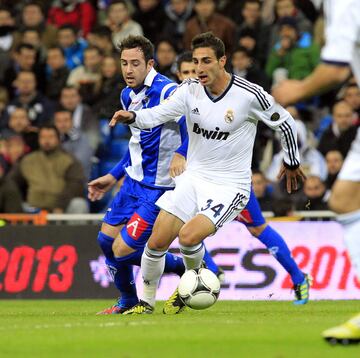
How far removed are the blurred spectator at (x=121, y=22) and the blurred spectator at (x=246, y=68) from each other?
2173 mm

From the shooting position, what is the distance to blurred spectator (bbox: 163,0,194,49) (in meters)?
20.3

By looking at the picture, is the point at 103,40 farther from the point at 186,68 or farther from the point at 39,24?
the point at 186,68

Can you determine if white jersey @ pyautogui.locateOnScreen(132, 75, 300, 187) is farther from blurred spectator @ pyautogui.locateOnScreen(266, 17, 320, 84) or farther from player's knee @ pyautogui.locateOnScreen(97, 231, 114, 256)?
blurred spectator @ pyautogui.locateOnScreen(266, 17, 320, 84)

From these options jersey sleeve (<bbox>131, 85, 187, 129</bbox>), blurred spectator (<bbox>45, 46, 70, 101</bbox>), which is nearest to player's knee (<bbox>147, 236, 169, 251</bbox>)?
jersey sleeve (<bbox>131, 85, 187, 129</bbox>)

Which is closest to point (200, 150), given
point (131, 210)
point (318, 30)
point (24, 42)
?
point (131, 210)

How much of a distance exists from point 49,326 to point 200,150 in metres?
2.51

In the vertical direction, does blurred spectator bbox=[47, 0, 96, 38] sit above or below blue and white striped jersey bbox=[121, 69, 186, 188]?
above

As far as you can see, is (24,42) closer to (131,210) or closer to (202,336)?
(131,210)

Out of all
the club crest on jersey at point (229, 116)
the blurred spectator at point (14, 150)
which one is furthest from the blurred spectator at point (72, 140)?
the club crest on jersey at point (229, 116)

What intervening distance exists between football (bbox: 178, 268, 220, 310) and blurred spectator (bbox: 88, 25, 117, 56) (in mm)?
9654

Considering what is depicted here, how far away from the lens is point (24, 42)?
20.7m

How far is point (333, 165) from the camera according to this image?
17.0 meters

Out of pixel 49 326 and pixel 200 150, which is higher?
pixel 200 150

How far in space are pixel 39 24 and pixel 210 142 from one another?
10.8 meters
